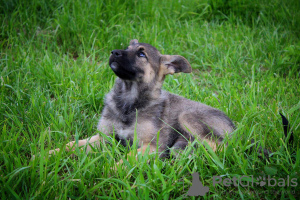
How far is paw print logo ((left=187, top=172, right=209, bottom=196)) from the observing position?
97.2 inches

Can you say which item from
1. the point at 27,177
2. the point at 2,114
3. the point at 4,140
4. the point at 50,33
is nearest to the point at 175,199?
the point at 27,177

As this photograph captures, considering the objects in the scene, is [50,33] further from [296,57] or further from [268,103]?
[296,57]

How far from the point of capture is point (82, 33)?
5.28m

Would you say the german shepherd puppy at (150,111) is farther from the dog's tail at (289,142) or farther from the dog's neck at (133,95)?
the dog's tail at (289,142)

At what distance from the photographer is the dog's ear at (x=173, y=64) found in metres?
3.54

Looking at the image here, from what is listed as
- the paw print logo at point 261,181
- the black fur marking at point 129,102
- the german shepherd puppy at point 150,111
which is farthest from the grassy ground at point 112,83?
the black fur marking at point 129,102

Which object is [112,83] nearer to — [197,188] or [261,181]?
[197,188]

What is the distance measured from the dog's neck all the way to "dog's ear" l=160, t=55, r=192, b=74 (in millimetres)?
317

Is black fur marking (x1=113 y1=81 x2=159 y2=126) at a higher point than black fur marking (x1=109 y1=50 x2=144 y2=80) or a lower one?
lower

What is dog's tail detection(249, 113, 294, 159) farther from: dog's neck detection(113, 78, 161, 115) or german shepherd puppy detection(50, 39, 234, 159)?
dog's neck detection(113, 78, 161, 115)

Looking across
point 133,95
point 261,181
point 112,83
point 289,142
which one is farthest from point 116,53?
point 289,142

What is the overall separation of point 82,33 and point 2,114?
237cm

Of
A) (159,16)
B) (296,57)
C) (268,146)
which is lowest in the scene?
(268,146)

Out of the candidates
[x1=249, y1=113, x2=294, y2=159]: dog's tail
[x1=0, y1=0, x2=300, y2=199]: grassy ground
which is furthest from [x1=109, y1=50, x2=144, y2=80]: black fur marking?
[x1=249, y1=113, x2=294, y2=159]: dog's tail
